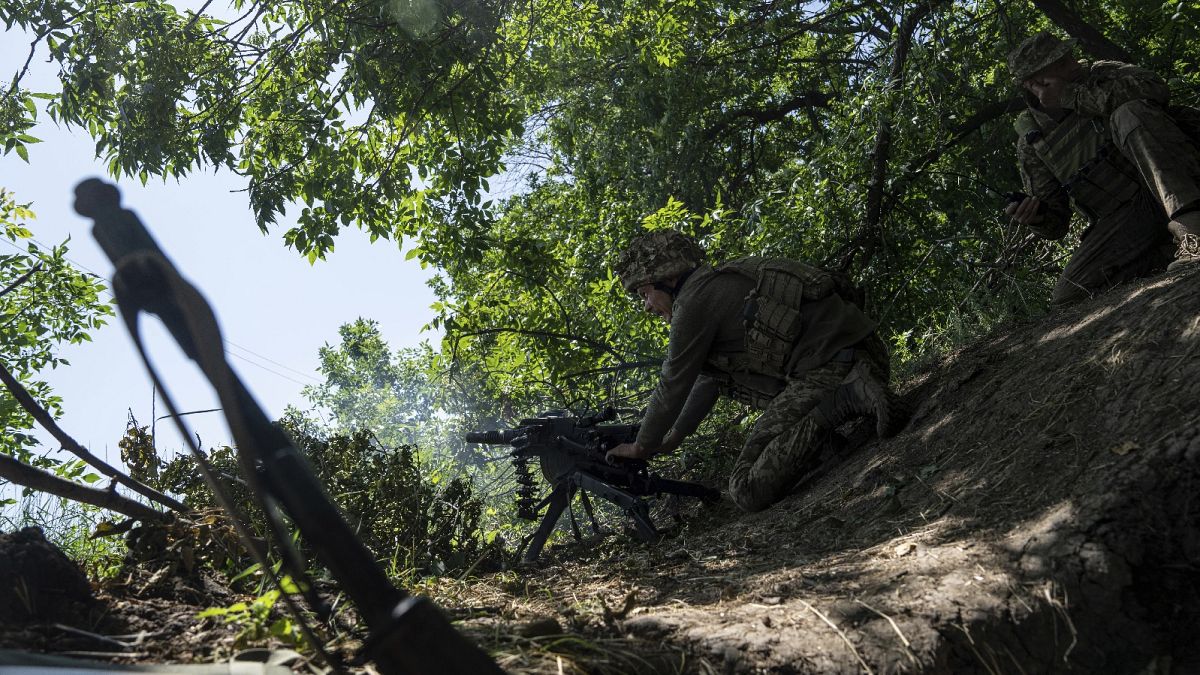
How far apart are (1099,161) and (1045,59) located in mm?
723

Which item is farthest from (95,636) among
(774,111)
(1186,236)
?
(774,111)

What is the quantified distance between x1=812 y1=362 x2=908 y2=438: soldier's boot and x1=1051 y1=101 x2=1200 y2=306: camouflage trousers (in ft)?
5.41

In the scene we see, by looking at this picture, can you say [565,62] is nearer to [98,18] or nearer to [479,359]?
[479,359]

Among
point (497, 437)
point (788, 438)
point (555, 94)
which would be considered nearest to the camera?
point (788, 438)

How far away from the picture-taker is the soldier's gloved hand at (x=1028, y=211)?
548 centimetres

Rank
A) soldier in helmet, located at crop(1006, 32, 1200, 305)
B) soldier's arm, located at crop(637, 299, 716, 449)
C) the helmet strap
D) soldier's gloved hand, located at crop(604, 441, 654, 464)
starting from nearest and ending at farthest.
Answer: soldier in helmet, located at crop(1006, 32, 1200, 305) → soldier's arm, located at crop(637, 299, 716, 449) → soldier's gloved hand, located at crop(604, 441, 654, 464) → the helmet strap

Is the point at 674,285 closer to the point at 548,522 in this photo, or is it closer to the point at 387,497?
the point at 548,522

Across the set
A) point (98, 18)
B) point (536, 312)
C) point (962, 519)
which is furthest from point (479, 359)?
point (962, 519)

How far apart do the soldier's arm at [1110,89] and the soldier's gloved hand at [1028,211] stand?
0.61m

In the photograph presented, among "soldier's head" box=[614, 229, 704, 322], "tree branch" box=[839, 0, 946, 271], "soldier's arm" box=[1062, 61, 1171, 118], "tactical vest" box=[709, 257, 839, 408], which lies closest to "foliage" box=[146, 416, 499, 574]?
"soldier's head" box=[614, 229, 704, 322]

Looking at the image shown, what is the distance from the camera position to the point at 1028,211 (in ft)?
18.0

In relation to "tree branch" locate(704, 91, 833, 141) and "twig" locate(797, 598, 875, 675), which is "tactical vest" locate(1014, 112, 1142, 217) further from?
"tree branch" locate(704, 91, 833, 141)

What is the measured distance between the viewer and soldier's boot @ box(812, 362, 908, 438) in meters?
4.58

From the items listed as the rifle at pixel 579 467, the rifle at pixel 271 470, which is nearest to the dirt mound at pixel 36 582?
the rifle at pixel 271 470
